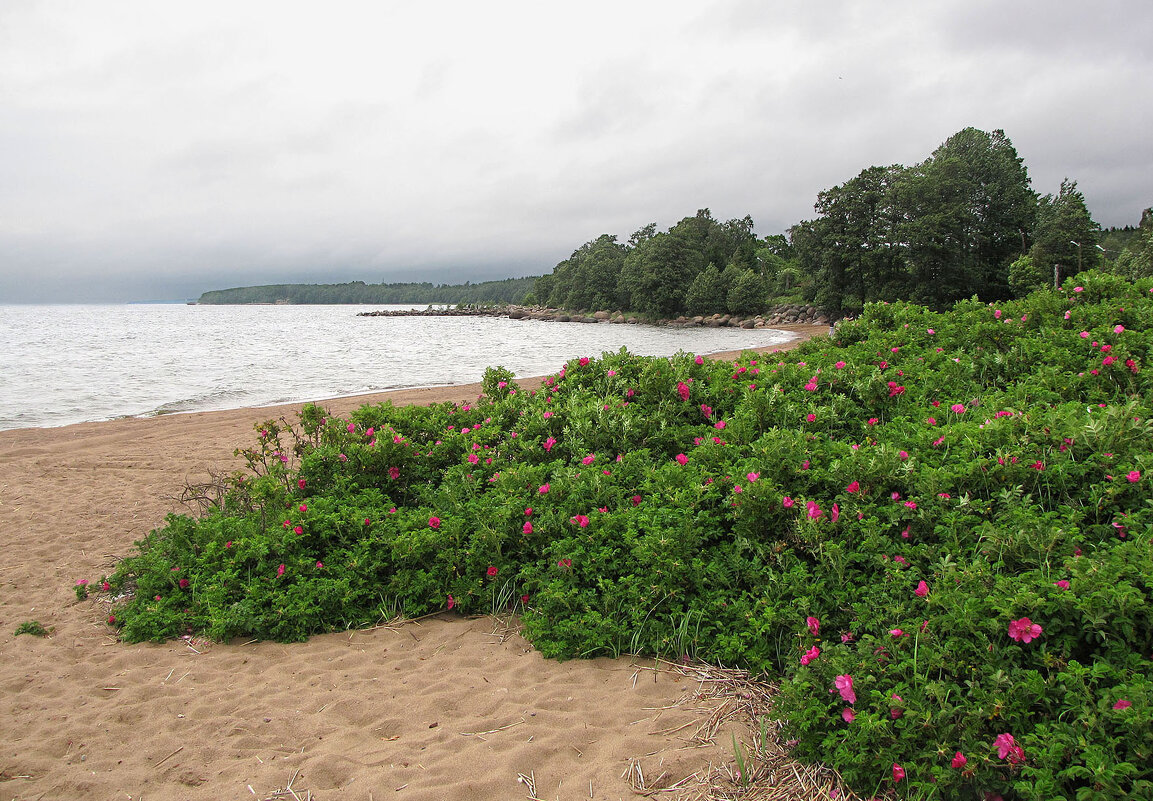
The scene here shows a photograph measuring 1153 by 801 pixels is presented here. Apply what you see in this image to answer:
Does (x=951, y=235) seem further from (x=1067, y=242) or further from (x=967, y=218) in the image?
(x=1067, y=242)

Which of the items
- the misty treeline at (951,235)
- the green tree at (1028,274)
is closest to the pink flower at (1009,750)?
the misty treeline at (951,235)

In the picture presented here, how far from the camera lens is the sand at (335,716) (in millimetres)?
2564

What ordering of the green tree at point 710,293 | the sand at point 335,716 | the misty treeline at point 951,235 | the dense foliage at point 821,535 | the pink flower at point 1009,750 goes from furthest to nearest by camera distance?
the green tree at point 710,293 → the misty treeline at point 951,235 → the sand at point 335,716 → the dense foliage at point 821,535 → the pink flower at point 1009,750

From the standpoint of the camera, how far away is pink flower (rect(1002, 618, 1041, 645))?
88.4 inches

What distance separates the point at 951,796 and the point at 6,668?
4916 mm

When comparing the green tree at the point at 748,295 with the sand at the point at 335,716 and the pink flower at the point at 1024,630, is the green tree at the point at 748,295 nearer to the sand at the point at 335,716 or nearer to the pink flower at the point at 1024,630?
the sand at the point at 335,716

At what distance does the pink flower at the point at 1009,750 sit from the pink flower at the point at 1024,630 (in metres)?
0.38

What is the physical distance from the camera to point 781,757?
252cm

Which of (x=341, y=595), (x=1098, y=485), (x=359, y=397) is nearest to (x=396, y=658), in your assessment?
(x=341, y=595)

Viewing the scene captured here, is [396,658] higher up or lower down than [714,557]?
lower down

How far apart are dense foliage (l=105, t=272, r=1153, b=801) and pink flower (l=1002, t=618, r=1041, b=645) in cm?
1

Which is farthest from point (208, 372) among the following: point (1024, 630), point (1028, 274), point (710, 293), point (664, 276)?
point (664, 276)

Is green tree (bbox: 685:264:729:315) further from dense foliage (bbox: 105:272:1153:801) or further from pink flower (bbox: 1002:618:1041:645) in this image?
pink flower (bbox: 1002:618:1041:645)

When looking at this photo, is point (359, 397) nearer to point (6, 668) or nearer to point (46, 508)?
point (46, 508)
